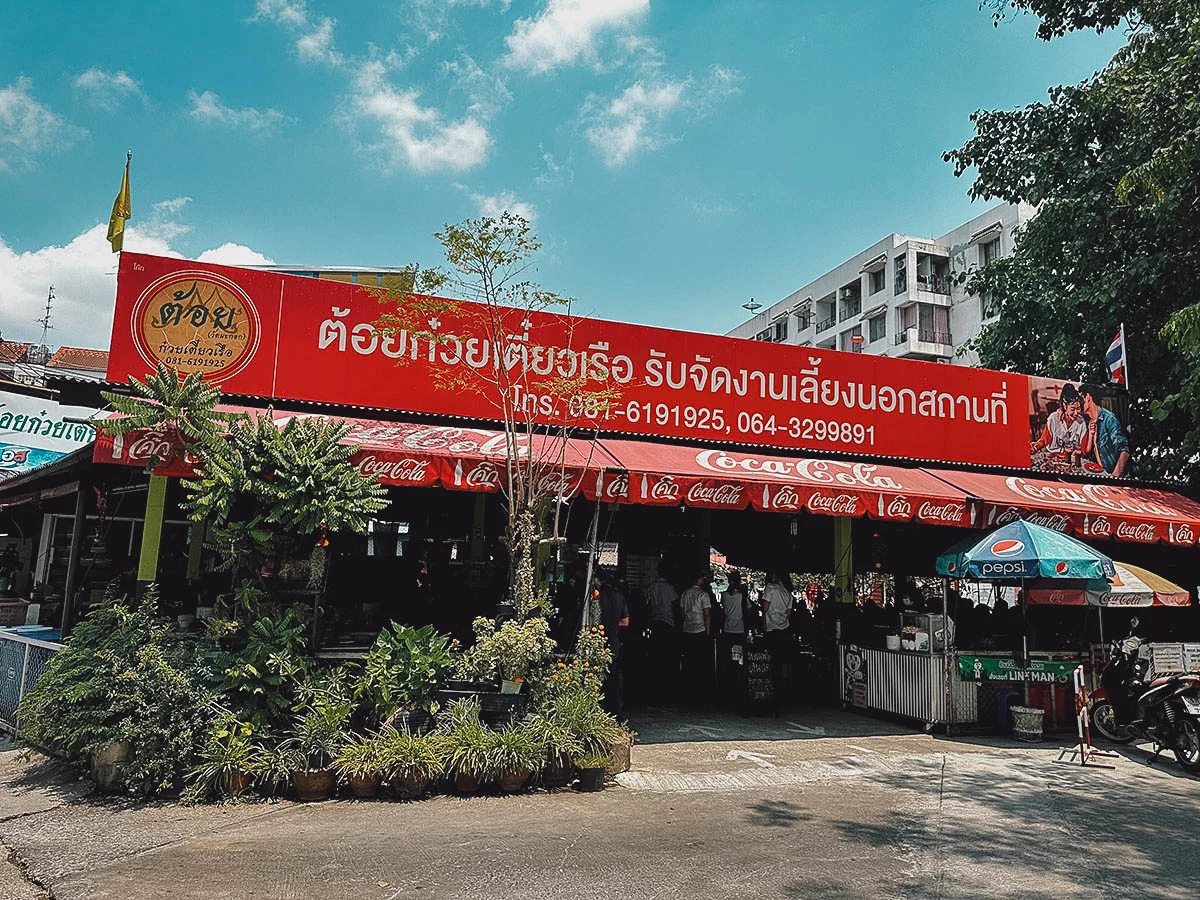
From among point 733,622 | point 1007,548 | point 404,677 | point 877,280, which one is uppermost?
point 877,280

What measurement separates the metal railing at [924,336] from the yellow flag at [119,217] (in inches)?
1809

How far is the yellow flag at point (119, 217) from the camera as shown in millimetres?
10609

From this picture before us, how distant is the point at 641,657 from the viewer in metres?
14.6

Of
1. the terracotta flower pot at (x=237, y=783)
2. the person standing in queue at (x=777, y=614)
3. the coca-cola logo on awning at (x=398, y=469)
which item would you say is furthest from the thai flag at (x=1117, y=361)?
the terracotta flower pot at (x=237, y=783)

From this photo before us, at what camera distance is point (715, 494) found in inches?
396

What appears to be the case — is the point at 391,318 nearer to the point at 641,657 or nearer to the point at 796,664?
the point at 641,657

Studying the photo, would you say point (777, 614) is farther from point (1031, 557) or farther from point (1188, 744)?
point (1188, 744)

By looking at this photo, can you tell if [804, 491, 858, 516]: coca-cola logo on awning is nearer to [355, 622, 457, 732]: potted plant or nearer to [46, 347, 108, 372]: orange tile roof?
[355, 622, 457, 732]: potted plant

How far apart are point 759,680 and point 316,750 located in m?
6.34

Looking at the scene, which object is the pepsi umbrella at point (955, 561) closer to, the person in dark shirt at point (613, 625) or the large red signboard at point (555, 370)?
the large red signboard at point (555, 370)

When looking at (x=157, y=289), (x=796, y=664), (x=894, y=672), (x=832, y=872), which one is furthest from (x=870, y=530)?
(x=157, y=289)

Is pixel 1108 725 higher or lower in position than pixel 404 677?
lower

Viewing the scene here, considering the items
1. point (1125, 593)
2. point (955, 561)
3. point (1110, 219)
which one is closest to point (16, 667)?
point (955, 561)

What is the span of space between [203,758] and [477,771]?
2.17m
